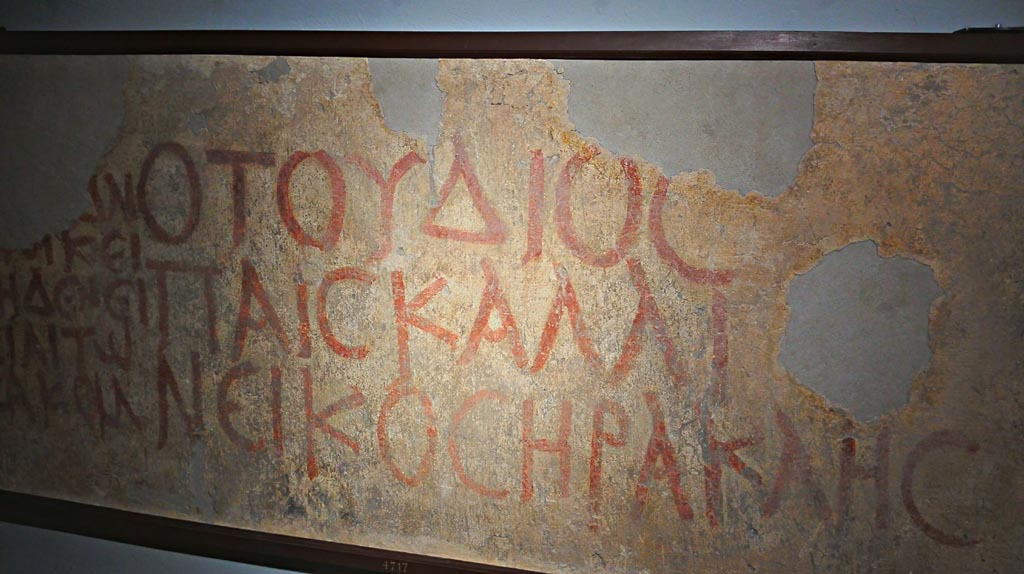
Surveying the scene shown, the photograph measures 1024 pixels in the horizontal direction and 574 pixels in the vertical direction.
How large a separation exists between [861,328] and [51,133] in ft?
7.56

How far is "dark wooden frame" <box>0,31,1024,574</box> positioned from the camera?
173 centimetres

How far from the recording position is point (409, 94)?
202 cm

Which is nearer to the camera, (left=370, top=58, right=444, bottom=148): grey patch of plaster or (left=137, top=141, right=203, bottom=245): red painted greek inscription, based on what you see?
(left=370, top=58, right=444, bottom=148): grey patch of plaster

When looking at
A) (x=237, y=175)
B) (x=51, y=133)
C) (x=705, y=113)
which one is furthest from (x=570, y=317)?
(x=51, y=133)

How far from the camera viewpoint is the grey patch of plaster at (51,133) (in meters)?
2.29

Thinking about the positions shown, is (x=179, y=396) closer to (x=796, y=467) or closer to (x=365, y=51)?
(x=365, y=51)

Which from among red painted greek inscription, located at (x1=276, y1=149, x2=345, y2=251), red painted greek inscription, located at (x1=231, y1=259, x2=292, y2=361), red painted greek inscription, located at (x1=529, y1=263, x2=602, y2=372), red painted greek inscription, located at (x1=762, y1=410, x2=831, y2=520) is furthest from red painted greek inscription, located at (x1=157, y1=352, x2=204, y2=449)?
red painted greek inscription, located at (x1=762, y1=410, x2=831, y2=520)

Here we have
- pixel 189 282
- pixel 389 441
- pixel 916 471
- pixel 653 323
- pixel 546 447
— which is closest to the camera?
pixel 916 471

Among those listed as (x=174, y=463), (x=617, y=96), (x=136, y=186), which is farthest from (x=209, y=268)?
(x=617, y=96)

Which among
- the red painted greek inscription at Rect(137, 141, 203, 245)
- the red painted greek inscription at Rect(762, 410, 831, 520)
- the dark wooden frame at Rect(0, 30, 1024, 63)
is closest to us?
the dark wooden frame at Rect(0, 30, 1024, 63)

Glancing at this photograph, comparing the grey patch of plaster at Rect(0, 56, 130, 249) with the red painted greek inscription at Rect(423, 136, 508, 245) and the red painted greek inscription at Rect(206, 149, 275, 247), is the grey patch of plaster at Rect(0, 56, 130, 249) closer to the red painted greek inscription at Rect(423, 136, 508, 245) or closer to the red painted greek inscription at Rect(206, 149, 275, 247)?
the red painted greek inscription at Rect(206, 149, 275, 247)

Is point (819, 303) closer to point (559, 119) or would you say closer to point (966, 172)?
point (966, 172)

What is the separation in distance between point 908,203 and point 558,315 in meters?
0.84

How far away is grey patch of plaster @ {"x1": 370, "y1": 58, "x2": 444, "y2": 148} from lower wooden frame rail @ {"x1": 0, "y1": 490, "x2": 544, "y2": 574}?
1.13 m
